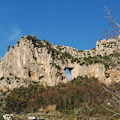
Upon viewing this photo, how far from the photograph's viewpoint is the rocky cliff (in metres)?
58.6

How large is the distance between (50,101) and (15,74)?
15037 mm

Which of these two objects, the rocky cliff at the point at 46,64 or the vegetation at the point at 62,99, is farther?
the rocky cliff at the point at 46,64

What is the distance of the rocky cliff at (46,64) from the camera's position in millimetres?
58594

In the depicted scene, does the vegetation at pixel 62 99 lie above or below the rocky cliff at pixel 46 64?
below

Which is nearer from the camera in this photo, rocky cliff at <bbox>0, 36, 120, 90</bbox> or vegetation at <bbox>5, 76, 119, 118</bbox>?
vegetation at <bbox>5, 76, 119, 118</bbox>

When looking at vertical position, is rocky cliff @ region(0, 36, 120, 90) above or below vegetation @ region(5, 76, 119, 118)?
above

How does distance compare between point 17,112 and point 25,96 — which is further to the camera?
point 25,96

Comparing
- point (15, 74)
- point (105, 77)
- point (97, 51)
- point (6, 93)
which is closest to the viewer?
point (6, 93)

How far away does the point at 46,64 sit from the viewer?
62969 mm

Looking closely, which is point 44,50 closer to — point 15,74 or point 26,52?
point 26,52

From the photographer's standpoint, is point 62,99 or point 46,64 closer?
point 62,99

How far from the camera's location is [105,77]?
62.8 m

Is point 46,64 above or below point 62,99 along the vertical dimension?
above

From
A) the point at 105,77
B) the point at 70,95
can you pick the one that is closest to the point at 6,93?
the point at 70,95
